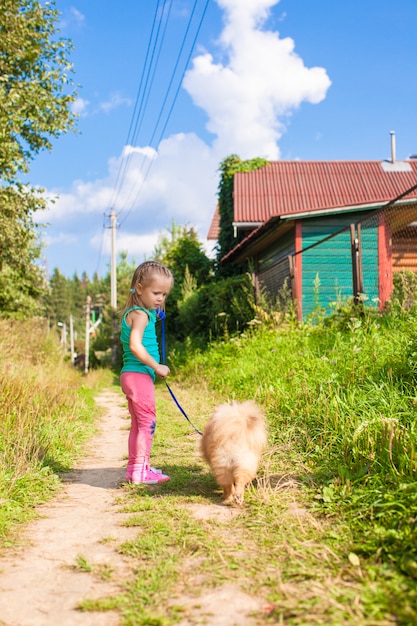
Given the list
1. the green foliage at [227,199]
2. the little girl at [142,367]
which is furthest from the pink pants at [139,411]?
the green foliage at [227,199]

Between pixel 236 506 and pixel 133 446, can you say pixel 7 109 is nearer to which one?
pixel 133 446

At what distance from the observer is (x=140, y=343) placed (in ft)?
12.7

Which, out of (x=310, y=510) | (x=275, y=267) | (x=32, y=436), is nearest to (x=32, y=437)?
(x=32, y=436)

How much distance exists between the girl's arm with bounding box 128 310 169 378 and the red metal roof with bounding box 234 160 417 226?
16.3 m

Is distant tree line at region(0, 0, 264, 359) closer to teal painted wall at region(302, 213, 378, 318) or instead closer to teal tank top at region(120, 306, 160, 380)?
teal painted wall at region(302, 213, 378, 318)

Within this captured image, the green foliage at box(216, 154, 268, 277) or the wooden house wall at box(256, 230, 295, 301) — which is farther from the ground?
the green foliage at box(216, 154, 268, 277)

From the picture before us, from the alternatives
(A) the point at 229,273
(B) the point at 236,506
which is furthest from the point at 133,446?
(A) the point at 229,273

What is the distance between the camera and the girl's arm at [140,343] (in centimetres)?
381

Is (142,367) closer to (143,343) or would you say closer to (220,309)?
(143,343)

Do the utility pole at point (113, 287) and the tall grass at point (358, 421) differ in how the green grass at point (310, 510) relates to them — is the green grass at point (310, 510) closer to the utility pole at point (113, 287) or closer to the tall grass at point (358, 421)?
the tall grass at point (358, 421)

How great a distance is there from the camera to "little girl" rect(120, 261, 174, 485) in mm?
3938

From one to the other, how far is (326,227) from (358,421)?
1111 cm

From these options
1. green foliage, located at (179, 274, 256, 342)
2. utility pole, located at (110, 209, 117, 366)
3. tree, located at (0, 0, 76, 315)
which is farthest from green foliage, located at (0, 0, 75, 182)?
utility pole, located at (110, 209, 117, 366)

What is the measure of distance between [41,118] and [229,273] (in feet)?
34.6
